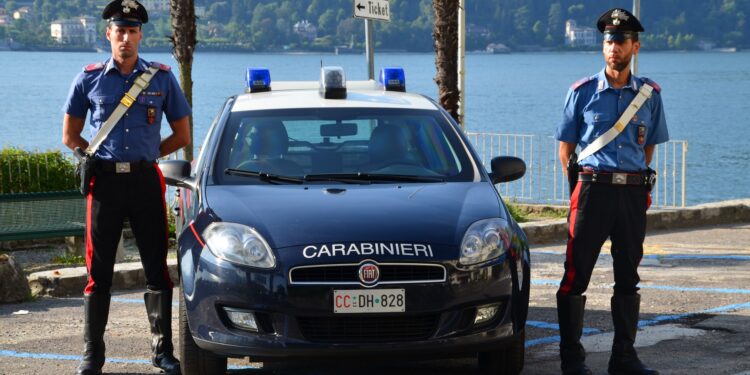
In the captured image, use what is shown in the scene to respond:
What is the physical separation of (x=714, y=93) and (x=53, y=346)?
9951cm

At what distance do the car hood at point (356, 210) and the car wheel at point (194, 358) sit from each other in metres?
0.59

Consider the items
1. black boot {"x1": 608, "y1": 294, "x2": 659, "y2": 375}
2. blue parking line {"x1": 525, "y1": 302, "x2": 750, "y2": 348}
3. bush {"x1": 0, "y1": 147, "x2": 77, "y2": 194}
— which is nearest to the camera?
black boot {"x1": 608, "y1": 294, "x2": 659, "y2": 375}

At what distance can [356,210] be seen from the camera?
6.55 meters

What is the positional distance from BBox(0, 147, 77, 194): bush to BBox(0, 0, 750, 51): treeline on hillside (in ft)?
311

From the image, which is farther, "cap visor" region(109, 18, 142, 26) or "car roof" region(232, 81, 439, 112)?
"car roof" region(232, 81, 439, 112)

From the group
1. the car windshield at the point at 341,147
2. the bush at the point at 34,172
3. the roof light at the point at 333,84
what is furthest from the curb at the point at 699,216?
the car windshield at the point at 341,147

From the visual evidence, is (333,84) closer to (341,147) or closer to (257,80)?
(341,147)

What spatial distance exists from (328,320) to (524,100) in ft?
291

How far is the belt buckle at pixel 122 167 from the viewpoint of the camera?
698cm

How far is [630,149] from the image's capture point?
6973 millimetres

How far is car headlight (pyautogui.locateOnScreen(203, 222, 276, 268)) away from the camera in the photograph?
246 inches

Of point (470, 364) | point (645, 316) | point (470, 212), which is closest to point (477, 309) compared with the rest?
point (470, 212)

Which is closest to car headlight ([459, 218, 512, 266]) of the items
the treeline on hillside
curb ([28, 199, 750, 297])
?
curb ([28, 199, 750, 297])

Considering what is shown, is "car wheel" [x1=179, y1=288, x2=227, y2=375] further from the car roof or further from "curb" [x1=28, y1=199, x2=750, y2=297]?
"curb" [x1=28, y1=199, x2=750, y2=297]
